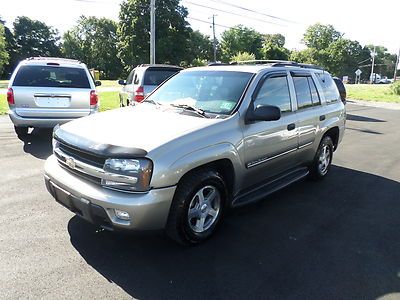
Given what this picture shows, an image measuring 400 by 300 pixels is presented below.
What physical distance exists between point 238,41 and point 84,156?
7553 cm

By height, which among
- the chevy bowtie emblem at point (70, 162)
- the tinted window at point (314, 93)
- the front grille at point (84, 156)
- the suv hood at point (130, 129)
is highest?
the tinted window at point (314, 93)

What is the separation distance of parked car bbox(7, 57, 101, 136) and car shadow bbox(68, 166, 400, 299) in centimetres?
391

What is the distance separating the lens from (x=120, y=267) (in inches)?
131

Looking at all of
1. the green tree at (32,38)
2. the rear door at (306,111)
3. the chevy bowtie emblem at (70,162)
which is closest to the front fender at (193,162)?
the chevy bowtie emblem at (70,162)

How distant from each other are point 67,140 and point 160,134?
97 centimetres

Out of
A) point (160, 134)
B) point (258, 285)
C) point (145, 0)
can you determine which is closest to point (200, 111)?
point (160, 134)

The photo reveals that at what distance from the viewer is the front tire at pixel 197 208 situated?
3.44 metres

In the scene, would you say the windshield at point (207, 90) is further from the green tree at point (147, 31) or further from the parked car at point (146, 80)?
the green tree at point (147, 31)

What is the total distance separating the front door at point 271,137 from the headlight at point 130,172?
1.36 meters

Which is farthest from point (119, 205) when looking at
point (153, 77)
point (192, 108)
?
point (153, 77)

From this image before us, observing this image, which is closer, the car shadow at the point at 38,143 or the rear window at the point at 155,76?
the car shadow at the point at 38,143

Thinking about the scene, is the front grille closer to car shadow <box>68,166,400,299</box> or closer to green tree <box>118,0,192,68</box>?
car shadow <box>68,166,400,299</box>

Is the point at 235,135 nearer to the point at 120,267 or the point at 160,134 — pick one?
the point at 160,134

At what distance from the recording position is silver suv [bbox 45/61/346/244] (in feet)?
10.5
